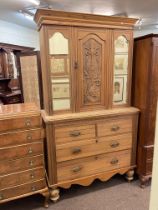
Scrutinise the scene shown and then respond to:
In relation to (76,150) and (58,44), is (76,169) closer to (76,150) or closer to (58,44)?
(76,150)

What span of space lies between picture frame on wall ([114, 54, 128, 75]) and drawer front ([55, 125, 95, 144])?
2.26 feet

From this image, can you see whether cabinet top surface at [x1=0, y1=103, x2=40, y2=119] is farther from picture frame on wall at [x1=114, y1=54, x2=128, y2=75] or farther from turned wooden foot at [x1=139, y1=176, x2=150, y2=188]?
turned wooden foot at [x1=139, y1=176, x2=150, y2=188]

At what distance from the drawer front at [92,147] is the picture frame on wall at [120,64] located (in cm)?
74

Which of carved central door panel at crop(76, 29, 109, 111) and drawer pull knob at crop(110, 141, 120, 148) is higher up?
carved central door panel at crop(76, 29, 109, 111)

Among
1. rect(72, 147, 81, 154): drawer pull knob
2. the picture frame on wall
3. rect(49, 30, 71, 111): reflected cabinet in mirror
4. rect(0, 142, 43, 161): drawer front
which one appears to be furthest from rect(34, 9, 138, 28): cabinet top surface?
rect(72, 147, 81, 154): drawer pull knob

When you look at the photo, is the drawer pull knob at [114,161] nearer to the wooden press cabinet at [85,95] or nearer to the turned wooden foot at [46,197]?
the wooden press cabinet at [85,95]

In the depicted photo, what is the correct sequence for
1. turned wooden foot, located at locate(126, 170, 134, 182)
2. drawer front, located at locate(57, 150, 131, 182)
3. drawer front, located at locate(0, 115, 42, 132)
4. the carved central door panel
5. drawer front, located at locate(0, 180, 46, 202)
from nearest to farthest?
drawer front, located at locate(0, 115, 42, 132)
drawer front, located at locate(0, 180, 46, 202)
the carved central door panel
drawer front, located at locate(57, 150, 131, 182)
turned wooden foot, located at locate(126, 170, 134, 182)

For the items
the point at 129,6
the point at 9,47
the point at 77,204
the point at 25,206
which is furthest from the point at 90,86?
the point at 9,47

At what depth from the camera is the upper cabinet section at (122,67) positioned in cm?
192

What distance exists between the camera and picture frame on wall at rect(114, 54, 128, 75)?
6.42ft

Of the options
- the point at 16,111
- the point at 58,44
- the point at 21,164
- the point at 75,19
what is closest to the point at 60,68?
the point at 58,44

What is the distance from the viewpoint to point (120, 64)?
1977 millimetres

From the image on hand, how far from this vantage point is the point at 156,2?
143 inches

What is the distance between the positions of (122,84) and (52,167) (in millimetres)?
1200
